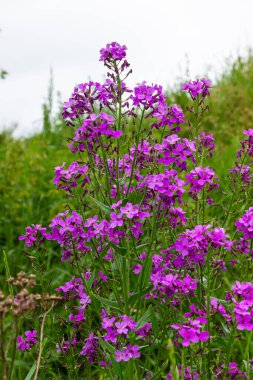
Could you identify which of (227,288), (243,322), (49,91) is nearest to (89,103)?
(243,322)

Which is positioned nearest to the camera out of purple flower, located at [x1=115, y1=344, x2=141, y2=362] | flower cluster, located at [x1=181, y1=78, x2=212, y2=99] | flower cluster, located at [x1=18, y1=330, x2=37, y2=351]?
purple flower, located at [x1=115, y1=344, x2=141, y2=362]

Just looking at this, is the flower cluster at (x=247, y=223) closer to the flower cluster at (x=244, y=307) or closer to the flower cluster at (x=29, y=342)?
the flower cluster at (x=244, y=307)

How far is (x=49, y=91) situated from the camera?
657 cm

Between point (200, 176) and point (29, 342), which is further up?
point (200, 176)

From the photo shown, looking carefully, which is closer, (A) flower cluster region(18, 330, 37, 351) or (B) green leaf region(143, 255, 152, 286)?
(B) green leaf region(143, 255, 152, 286)

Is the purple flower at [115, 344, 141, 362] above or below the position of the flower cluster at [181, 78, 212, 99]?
below

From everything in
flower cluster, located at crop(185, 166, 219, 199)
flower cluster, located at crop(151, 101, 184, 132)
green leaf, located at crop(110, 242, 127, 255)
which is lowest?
green leaf, located at crop(110, 242, 127, 255)

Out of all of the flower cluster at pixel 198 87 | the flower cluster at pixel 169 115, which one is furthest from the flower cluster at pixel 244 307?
the flower cluster at pixel 198 87

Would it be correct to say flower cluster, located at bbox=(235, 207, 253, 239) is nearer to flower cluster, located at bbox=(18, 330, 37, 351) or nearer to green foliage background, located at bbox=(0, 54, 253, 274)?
flower cluster, located at bbox=(18, 330, 37, 351)

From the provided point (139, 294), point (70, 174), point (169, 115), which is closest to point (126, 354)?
point (139, 294)

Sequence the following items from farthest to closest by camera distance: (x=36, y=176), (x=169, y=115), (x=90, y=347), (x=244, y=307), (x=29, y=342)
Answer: (x=36, y=176) → (x=29, y=342) → (x=90, y=347) → (x=169, y=115) → (x=244, y=307)

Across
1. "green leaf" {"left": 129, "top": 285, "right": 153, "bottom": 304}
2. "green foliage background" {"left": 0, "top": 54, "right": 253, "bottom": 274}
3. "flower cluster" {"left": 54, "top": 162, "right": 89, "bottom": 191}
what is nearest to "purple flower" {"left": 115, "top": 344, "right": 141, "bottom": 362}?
"green leaf" {"left": 129, "top": 285, "right": 153, "bottom": 304}

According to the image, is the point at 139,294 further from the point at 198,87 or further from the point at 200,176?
the point at 198,87

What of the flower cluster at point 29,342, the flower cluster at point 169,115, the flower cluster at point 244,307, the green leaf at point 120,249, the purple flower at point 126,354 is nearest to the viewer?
the flower cluster at point 244,307
